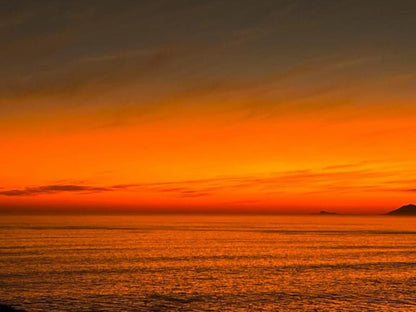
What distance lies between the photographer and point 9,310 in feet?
137

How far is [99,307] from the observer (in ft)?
158

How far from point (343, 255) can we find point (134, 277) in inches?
2088

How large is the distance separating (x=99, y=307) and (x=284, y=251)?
67.1m

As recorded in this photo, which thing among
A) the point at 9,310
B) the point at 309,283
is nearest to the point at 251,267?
the point at 309,283

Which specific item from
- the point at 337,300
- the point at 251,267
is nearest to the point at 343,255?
the point at 251,267

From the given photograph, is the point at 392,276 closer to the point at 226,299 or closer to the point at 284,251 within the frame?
the point at 226,299

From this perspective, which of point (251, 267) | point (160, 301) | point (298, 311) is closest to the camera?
point (298, 311)

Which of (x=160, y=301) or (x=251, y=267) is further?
(x=251, y=267)

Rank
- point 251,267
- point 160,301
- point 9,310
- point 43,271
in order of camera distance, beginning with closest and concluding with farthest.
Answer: point 9,310 → point 160,301 → point 43,271 → point 251,267

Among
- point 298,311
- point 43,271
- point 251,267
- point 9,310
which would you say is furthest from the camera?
point 251,267

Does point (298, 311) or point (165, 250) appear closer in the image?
point (298, 311)

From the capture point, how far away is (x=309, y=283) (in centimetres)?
6378

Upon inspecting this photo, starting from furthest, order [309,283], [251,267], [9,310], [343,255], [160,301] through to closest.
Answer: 1. [343,255]
2. [251,267]
3. [309,283]
4. [160,301]
5. [9,310]

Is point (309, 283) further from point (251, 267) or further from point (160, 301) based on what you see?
point (160, 301)
